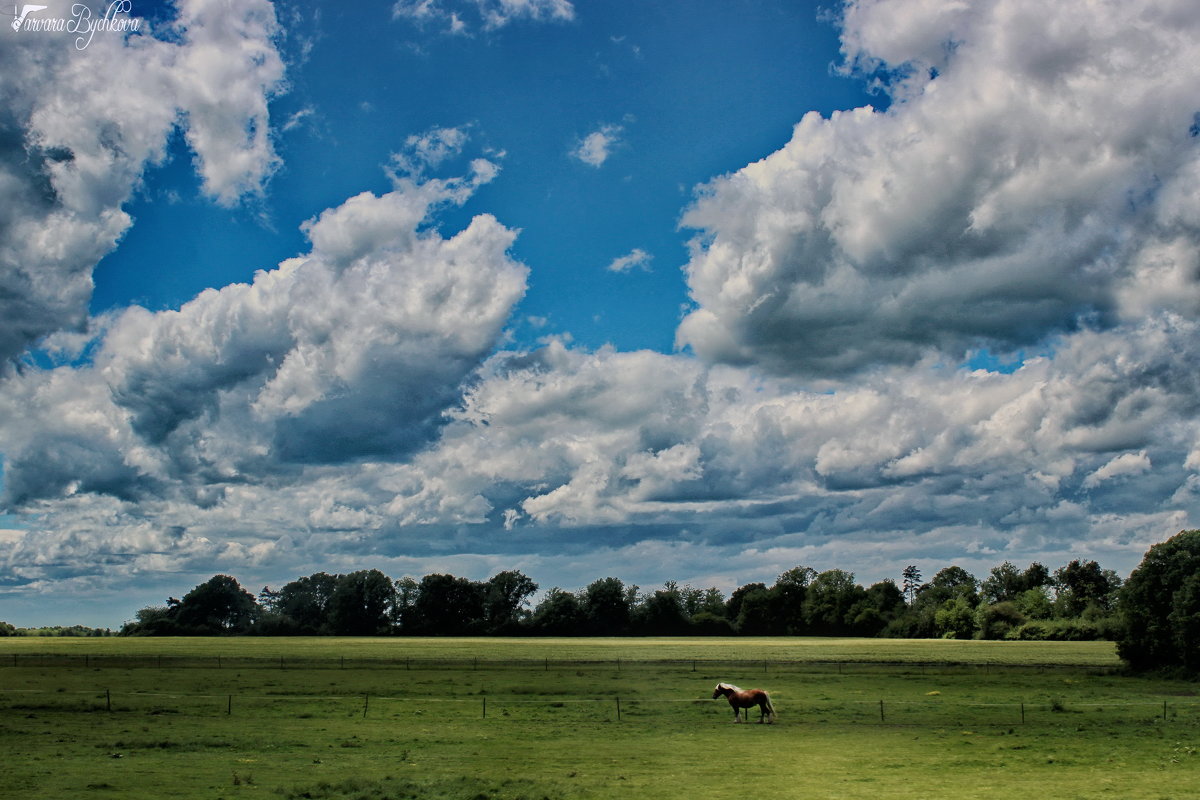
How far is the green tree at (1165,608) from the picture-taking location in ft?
257

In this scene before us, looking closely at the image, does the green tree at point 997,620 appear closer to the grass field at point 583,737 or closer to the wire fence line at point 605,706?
the grass field at point 583,737

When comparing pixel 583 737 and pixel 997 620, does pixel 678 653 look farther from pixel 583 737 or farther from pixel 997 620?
pixel 997 620

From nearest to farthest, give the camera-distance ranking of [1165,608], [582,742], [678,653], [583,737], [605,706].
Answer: [582,742] → [583,737] → [605,706] → [1165,608] → [678,653]

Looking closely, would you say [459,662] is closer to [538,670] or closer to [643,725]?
[538,670]

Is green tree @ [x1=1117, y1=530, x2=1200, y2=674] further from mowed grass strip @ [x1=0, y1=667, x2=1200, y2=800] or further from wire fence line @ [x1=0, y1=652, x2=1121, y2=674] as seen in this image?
mowed grass strip @ [x1=0, y1=667, x2=1200, y2=800]

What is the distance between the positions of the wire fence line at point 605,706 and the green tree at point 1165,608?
64.4 ft

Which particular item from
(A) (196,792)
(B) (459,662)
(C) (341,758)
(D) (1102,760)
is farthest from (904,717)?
(B) (459,662)

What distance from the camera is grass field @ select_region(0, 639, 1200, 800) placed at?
103 ft

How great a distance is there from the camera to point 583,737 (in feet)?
143

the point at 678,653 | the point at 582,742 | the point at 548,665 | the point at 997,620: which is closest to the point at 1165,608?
the point at 548,665

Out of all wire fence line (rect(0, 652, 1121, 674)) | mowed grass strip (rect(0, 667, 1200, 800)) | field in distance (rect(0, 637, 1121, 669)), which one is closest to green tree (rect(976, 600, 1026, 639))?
field in distance (rect(0, 637, 1121, 669))

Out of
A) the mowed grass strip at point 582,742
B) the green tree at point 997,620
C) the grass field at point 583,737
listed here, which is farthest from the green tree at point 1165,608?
the green tree at point 997,620

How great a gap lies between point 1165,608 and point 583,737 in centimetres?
6569

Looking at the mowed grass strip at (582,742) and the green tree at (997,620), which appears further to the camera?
the green tree at (997,620)
